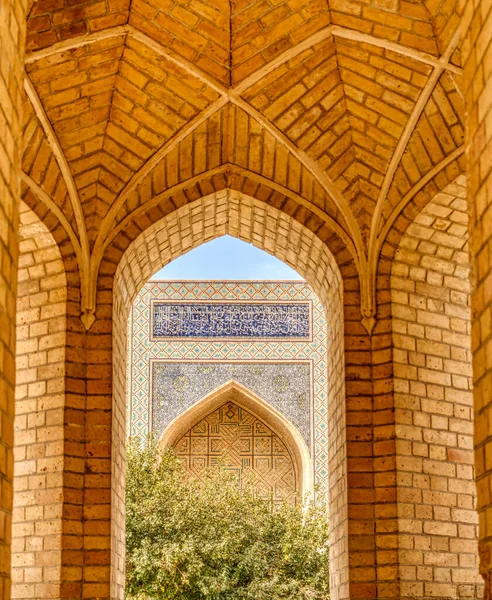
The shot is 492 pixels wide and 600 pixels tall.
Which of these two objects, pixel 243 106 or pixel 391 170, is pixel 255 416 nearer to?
pixel 391 170

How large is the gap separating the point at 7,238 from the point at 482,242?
166cm

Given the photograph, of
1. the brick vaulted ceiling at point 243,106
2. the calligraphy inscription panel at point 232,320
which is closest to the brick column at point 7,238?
the brick vaulted ceiling at point 243,106

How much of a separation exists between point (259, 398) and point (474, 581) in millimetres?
8613

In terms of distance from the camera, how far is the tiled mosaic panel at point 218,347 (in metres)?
16.1

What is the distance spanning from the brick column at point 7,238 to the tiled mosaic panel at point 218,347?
476 inches

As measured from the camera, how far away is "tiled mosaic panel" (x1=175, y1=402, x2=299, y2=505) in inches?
638

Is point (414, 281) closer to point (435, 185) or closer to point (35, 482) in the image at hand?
point (435, 185)

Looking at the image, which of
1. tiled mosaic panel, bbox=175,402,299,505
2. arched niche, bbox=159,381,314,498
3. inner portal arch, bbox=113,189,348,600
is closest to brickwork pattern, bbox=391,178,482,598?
inner portal arch, bbox=113,189,348,600

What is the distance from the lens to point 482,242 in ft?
12.4

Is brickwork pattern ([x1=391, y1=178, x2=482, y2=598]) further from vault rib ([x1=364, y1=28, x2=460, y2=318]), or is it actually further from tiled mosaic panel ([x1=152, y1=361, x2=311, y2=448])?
tiled mosaic panel ([x1=152, y1=361, x2=311, y2=448])

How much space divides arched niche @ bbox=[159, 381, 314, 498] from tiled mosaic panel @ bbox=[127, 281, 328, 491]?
26 centimetres

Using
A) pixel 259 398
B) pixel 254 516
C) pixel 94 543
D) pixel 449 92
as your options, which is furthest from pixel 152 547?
pixel 449 92

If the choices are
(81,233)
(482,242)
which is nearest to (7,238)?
(482,242)

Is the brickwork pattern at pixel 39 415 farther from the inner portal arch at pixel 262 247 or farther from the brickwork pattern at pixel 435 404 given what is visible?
the brickwork pattern at pixel 435 404
